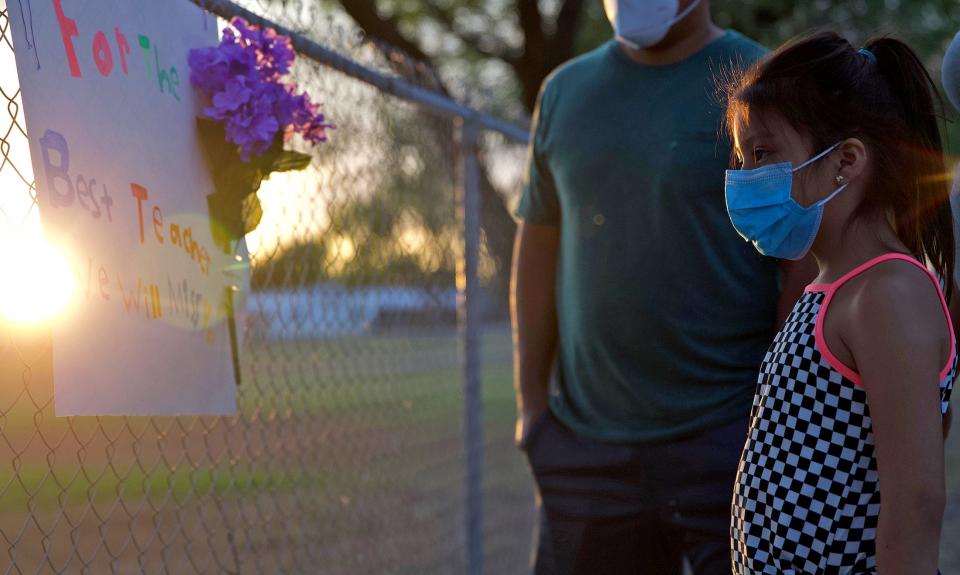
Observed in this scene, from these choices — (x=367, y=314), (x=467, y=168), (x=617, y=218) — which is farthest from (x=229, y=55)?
(x=467, y=168)

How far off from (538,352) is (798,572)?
4.13ft

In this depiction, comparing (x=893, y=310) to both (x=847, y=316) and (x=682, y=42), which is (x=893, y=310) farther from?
(x=682, y=42)

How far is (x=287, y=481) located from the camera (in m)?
6.02

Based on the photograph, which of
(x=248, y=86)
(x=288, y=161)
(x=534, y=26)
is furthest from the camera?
(x=534, y=26)

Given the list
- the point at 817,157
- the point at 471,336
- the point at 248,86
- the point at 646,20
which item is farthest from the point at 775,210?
the point at 471,336

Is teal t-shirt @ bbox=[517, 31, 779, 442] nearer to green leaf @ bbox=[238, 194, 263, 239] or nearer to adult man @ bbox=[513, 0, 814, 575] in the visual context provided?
adult man @ bbox=[513, 0, 814, 575]

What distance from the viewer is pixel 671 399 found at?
249cm

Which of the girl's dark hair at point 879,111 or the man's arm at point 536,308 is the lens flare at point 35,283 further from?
the man's arm at point 536,308

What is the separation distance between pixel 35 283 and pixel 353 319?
186 centimetres

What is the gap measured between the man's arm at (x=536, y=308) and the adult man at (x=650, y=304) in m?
0.13

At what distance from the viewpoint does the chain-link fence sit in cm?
214

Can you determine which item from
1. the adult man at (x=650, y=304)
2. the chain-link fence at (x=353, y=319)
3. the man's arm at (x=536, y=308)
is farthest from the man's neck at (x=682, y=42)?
the chain-link fence at (x=353, y=319)

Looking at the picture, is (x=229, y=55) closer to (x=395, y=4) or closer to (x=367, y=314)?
(x=367, y=314)

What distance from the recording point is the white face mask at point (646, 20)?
8.29 feet
